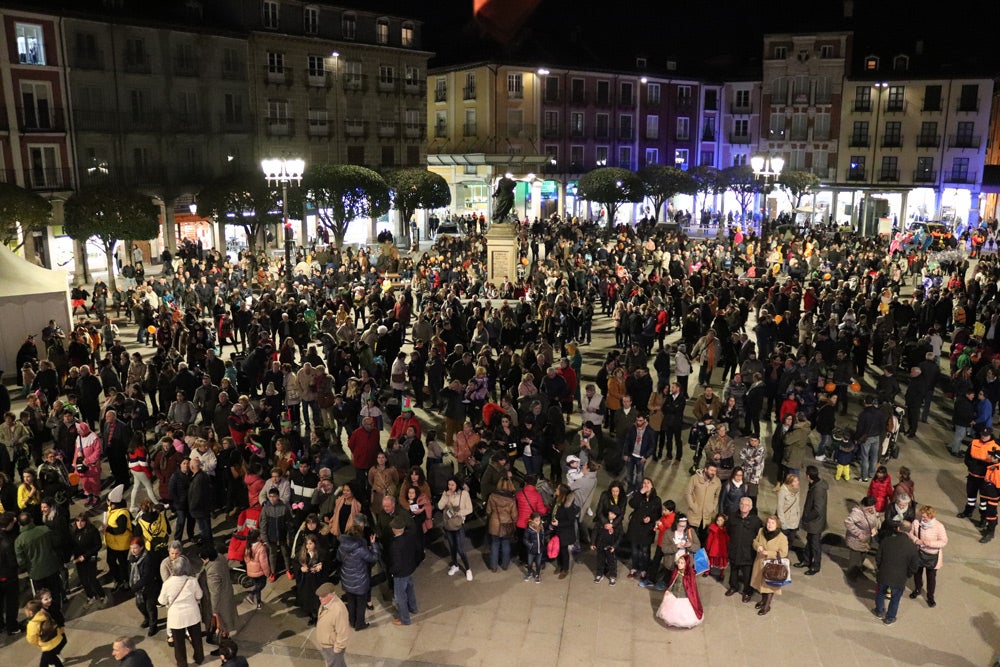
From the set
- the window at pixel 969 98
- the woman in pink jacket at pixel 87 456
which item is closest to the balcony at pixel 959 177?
the window at pixel 969 98

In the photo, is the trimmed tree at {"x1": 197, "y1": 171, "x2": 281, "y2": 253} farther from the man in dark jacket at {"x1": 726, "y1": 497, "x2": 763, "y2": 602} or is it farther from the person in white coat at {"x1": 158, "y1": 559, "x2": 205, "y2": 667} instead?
the man in dark jacket at {"x1": 726, "y1": 497, "x2": 763, "y2": 602}

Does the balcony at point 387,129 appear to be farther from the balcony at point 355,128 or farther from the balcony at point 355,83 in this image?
the balcony at point 355,83

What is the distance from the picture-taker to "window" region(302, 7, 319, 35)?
155 feet

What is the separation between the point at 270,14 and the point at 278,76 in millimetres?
3246

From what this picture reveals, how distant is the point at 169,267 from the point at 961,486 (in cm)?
2900

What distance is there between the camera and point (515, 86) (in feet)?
183

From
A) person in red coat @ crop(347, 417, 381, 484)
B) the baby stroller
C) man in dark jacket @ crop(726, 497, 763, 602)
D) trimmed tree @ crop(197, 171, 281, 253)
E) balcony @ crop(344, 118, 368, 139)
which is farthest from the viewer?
balcony @ crop(344, 118, 368, 139)

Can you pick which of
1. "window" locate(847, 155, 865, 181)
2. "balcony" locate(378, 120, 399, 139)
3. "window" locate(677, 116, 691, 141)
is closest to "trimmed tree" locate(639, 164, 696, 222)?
"window" locate(677, 116, 691, 141)

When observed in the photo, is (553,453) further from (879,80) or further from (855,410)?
(879,80)

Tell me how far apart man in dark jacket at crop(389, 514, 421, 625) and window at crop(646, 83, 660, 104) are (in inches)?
2235

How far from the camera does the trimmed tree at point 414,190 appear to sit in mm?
42938

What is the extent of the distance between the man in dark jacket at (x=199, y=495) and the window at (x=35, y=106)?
31.0 meters

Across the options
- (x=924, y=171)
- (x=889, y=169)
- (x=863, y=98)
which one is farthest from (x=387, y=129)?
(x=924, y=171)

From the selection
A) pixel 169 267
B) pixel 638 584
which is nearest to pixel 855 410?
pixel 638 584
